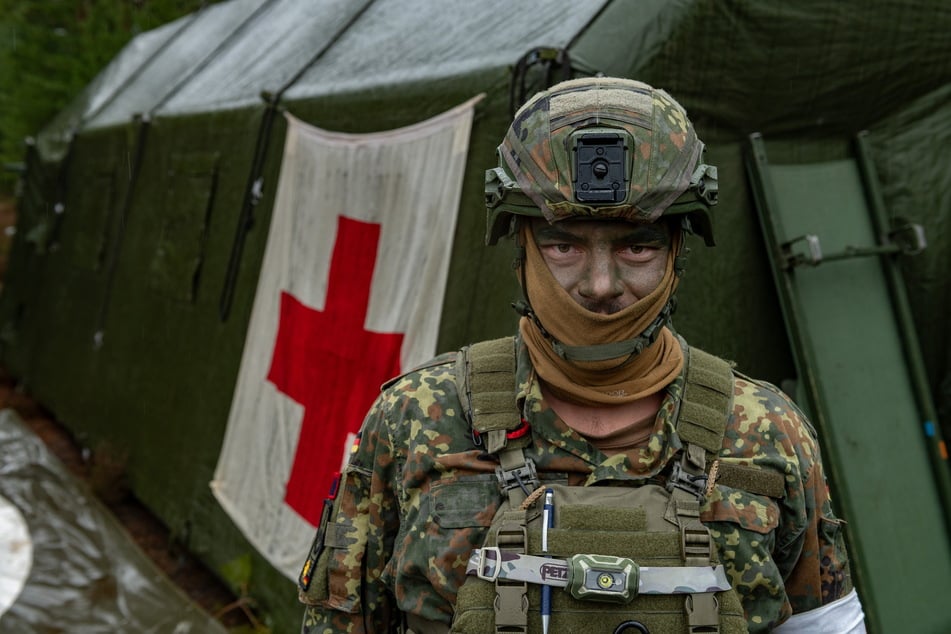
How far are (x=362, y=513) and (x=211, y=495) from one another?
2.68 m

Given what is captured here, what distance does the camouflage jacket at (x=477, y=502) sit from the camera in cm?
133

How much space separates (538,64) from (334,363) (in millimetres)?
1300

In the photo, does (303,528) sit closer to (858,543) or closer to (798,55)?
(858,543)

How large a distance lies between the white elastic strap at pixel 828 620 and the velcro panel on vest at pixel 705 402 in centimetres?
30

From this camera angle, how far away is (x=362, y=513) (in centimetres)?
146

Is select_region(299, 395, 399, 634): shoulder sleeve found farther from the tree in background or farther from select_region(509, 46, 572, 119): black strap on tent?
the tree in background

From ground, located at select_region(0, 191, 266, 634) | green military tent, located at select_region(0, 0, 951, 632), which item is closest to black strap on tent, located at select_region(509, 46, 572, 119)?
green military tent, located at select_region(0, 0, 951, 632)

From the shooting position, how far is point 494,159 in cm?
241

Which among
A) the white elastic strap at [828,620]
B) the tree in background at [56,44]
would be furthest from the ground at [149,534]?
the tree in background at [56,44]

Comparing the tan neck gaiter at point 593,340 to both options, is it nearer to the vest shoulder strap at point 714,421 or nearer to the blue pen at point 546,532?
the vest shoulder strap at point 714,421

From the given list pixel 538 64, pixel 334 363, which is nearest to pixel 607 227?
pixel 538 64

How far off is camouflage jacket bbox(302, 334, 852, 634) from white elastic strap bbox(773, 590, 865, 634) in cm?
1

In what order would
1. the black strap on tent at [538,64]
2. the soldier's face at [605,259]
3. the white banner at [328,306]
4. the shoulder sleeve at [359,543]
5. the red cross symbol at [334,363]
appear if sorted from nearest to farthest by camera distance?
the soldier's face at [605,259] → the shoulder sleeve at [359,543] → the black strap on tent at [538,64] → the white banner at [328,306] → the red cross symbol at [334,363]

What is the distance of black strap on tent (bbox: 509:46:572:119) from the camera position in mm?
2178
